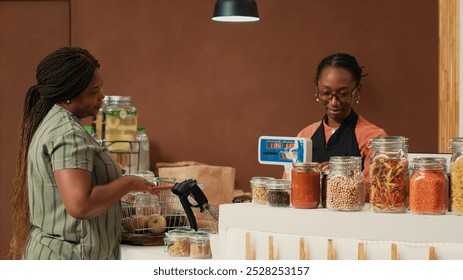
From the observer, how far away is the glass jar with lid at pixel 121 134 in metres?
3.57

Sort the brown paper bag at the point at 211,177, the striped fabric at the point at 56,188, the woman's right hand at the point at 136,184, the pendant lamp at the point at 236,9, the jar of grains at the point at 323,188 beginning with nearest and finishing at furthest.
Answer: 1. the jar of grains at the point at 323,188
2. the striped fabric at the point at 56,188
3. the woman's right hand at the point at 136,184
4. the pendant lamp at the point at 236,9
5. the brown paper bag at the point at 211,177

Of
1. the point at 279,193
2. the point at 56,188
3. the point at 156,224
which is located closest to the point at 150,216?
the point at 156,224

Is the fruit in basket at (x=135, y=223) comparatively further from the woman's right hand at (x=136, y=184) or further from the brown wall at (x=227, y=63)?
the brown wall at (x=227, y=63)

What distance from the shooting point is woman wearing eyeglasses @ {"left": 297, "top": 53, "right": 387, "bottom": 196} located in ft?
9.36

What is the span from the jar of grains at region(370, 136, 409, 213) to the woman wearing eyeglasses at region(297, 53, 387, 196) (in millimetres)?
1150

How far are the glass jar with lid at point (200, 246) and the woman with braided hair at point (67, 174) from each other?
0.22 meters

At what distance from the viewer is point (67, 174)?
1950 mm

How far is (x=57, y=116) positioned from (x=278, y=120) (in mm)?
2292

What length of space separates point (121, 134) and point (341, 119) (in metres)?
1.19

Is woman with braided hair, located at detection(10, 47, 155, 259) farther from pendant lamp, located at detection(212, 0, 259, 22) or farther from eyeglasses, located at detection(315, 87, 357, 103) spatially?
pendant lamp, located at detection(212, 0, 259, 22)

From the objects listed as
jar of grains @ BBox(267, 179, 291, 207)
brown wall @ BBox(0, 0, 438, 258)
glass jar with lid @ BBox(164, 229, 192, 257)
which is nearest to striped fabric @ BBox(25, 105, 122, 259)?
glass jar with lid @ BBox(164, 229, 192, 257)

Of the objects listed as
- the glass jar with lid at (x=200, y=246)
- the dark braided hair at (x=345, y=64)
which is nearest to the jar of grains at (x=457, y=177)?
the glass jar with lid at (x=200, y=246)
